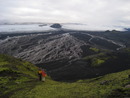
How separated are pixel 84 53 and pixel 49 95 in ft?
451

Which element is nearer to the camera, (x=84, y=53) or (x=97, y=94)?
(x=97, y=94)

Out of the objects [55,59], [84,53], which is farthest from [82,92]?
[84,53]

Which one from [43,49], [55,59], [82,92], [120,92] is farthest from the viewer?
Result: [43,49]

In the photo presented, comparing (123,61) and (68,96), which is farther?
(123,61)

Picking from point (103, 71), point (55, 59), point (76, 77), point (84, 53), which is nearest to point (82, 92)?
point (76, 77)

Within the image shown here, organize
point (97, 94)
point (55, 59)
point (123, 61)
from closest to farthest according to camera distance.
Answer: point (97, 94)
point (123, 61)
point (55, 59)

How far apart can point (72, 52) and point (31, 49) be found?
40147 millimetres

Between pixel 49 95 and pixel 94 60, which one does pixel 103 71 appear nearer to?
pixel 94 60

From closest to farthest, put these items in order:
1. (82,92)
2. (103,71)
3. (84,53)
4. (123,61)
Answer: (82,92) < (103,71) < (123,61) < (84,53)

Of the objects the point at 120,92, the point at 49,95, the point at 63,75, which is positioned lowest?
the point at 63,75

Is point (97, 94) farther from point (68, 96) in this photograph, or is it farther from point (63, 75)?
point (63, 75)

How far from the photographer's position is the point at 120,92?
21.9m

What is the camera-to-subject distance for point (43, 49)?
17425cm

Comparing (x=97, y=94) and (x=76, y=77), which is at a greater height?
(x=97, y=94)
